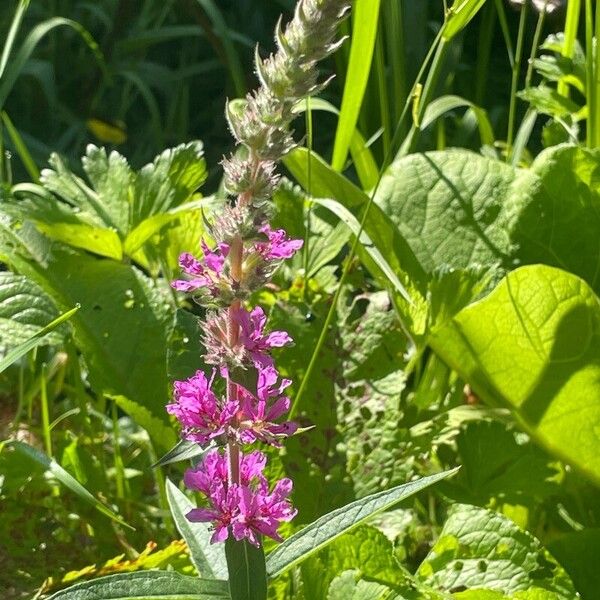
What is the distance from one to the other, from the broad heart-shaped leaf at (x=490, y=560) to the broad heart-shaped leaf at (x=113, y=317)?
0.40 meters

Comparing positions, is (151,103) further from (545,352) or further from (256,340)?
(256,340)

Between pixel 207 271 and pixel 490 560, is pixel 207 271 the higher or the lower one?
the higher one

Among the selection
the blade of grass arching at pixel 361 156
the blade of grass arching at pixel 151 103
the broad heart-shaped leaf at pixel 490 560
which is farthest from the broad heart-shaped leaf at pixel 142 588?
the blade of grass arching at pixel 151 103

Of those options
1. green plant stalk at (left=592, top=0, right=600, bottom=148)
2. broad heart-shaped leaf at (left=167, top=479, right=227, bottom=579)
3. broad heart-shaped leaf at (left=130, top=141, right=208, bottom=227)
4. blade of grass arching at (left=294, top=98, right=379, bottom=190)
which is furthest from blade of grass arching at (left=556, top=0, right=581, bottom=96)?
broad heart-shaped leaf at (left=167, top=479, right=227, bottom=579)

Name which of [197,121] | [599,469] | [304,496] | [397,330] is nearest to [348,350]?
[397,330]

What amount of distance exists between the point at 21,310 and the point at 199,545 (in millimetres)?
512

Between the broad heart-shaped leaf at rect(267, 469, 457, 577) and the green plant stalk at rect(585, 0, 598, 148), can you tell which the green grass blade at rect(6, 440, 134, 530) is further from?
the green plant stalk at rect(585, 0, 598, 148)

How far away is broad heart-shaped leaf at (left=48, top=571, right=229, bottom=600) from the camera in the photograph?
90 centimetres

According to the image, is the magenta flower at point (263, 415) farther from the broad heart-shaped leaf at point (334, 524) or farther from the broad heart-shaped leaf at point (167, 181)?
the broad heart-shaped leaf at point (167, 181)

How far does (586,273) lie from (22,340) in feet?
2.77

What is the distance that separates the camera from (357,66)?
150 centimetres

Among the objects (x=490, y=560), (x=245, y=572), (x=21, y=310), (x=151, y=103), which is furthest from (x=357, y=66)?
(x=151, y=103)

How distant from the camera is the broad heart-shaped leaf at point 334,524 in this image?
36.4 inches

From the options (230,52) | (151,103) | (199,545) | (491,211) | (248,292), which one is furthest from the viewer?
(151,103)
